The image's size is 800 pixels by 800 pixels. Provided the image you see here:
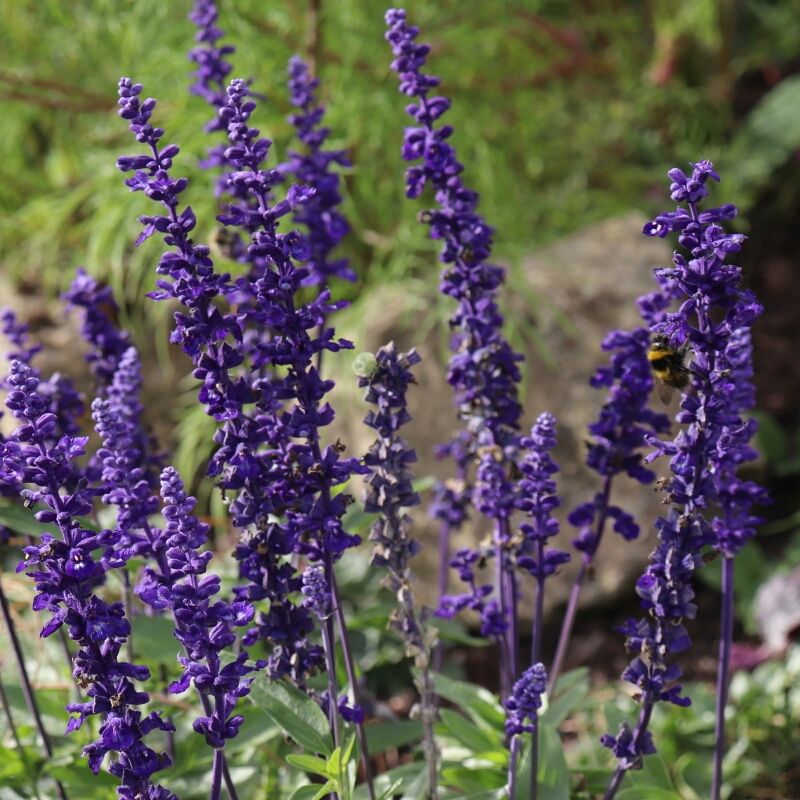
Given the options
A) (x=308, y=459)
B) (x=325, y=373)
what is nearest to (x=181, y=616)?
(x=308, y=459)

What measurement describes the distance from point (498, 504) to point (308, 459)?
70 cm

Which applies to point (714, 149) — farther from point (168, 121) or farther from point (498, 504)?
point (498, 504)

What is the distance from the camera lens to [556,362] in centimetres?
490

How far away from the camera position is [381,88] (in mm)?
5836

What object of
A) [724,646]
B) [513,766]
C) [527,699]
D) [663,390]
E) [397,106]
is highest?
[397,106]

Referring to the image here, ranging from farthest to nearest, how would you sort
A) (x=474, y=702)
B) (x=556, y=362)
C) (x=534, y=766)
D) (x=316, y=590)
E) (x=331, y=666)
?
(x=556, y=362), (x=474, y=702), (x=534, y=766), (x=331, y=666), (x=316, y=590)

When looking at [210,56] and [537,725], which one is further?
[210,56]

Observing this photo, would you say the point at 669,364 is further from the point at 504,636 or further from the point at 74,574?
the point at 74,574

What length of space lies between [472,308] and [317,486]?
0.73m

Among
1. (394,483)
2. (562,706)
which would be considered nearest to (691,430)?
(394,483)

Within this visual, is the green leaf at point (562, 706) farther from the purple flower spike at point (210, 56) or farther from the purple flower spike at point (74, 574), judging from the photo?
the purple flower spike at point (210, 56)

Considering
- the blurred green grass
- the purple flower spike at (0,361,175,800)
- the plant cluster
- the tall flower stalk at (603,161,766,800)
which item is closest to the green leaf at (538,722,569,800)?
the plant cluster

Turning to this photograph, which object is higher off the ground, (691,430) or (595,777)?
(691,430)

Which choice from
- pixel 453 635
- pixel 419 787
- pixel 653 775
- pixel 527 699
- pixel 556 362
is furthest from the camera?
pixel 556 362
